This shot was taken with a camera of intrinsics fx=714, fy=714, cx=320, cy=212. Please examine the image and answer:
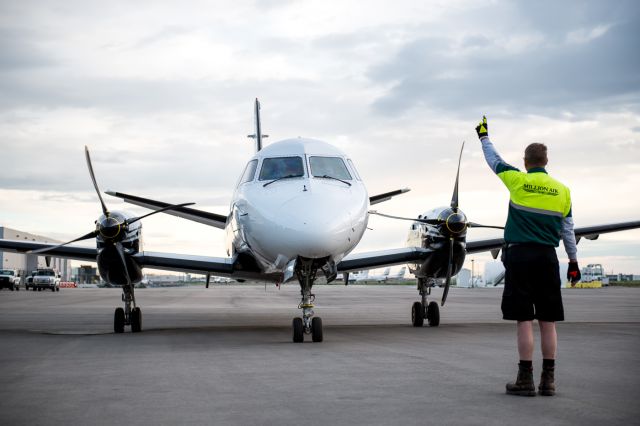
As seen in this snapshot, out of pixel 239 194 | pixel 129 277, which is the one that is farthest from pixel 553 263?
pixel 129 277

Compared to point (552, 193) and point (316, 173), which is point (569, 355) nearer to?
point (552, 193)

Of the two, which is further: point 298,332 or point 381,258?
point 381,258

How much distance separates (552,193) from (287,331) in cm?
900

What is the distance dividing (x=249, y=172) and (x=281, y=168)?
112cm

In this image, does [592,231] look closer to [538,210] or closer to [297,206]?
[297,206]

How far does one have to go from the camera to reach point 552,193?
6602mm

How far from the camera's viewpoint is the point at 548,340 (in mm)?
6426

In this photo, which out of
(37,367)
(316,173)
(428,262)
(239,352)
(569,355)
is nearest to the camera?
(37,367)

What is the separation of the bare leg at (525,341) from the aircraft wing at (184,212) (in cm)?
1057

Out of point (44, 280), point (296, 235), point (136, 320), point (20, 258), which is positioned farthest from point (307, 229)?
point (20, 258)

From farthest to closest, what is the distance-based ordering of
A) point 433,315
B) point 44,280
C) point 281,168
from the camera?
point 44,280, point 433,315, point 281,168

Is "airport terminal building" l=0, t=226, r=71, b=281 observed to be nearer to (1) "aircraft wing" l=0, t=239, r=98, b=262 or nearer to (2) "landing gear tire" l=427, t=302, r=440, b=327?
(1) "aircraft wing" l=0, t=239, r=98, b=262

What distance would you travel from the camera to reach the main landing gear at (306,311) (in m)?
11.7

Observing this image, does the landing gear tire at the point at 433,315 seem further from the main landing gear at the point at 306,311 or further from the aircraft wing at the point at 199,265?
the main landing gear at the point at 306,311
